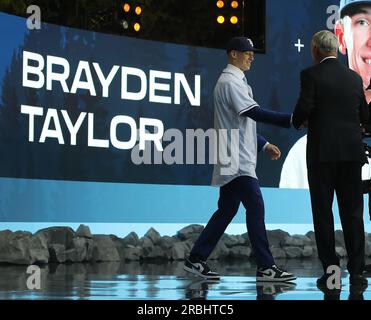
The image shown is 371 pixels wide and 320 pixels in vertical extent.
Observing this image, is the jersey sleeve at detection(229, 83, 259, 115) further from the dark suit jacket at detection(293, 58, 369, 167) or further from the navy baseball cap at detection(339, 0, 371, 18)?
the navy baseball cap at detection(339, 0, 371, 18)

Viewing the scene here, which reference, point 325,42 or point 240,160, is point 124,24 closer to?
point 240,160

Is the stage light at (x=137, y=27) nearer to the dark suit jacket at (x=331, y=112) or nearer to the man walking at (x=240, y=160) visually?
the man walking at (x=240, y=160)

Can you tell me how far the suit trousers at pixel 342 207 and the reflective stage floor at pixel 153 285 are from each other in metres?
0.27

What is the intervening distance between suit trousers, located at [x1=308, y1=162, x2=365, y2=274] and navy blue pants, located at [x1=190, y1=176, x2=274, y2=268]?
17.2 inches

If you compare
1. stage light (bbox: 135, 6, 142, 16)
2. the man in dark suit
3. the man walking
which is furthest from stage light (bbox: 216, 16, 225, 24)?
the man in dark suit

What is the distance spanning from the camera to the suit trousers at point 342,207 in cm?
791

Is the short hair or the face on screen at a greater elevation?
the face on screen

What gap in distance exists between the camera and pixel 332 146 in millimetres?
7848

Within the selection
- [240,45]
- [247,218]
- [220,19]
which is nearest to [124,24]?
[220,19]

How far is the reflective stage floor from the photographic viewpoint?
7.16 m

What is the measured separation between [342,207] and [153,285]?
158 centimetres

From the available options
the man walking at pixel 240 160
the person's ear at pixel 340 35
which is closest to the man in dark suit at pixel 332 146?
the man walking at pixel 240 160

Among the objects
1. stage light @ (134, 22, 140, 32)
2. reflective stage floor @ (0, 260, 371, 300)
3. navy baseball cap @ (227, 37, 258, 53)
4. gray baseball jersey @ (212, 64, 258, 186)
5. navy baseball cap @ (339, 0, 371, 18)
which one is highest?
navy baseball cap @ (339, 0, 371, 18)
